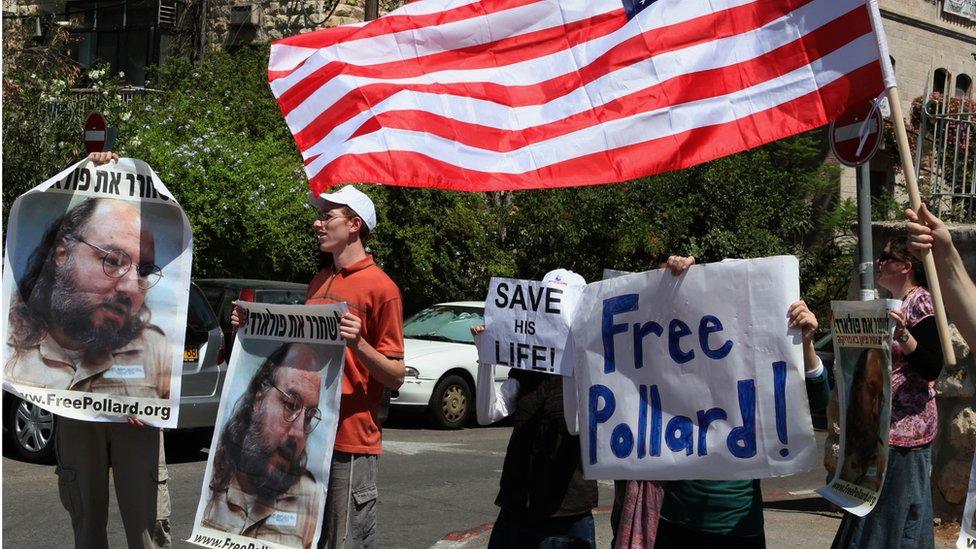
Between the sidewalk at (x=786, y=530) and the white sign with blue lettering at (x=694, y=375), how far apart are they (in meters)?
3.49

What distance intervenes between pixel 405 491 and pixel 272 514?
5.26m

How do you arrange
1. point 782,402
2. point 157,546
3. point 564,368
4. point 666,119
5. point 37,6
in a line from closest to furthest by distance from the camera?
point 782,402, point 666,119, point 564,368, point 157,546, point 37,6

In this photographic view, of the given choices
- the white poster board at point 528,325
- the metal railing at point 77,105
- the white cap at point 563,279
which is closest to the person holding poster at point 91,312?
the white poster board at point 528,325

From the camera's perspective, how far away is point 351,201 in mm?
5168

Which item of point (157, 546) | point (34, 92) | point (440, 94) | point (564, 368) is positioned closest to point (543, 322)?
point (564, 368)

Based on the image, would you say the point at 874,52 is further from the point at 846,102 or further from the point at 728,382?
the point at 728,382

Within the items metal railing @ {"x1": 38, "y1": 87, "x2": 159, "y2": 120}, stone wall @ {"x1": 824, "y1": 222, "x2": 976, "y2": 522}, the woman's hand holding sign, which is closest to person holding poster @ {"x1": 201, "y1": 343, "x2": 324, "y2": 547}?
the woman's hand holding sign

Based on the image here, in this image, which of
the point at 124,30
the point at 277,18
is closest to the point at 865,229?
the point at 277,18

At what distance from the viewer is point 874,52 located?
4.56m

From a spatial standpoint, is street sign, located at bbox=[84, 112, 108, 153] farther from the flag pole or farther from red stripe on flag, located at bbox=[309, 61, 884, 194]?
the flag pole

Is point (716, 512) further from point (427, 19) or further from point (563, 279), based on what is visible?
point (427, 19)

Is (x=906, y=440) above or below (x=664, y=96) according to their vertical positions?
below

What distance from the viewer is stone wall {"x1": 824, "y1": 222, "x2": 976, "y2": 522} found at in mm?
8016

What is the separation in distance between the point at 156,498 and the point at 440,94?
7.31 feet
